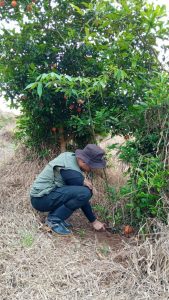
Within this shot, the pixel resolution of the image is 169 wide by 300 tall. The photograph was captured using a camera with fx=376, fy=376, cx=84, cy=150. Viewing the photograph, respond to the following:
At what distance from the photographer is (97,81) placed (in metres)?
3.65

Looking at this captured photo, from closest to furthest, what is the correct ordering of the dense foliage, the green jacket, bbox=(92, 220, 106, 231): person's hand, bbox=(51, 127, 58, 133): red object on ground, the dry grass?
the dry grass, the dense foliage, the green jacket, bbox=(92, 220, 106, 231): person's hand, bbox=(51, 127, 58, 133): red object on ground

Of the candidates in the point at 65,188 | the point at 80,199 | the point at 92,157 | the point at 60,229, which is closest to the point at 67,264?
the point at 60,229

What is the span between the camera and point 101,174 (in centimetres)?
494

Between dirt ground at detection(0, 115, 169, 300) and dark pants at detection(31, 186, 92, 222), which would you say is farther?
dark pants at detection(31, 186, 92, 222)

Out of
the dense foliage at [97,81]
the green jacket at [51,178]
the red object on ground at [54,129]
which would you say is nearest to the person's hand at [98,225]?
the dense foliage at [97,81]

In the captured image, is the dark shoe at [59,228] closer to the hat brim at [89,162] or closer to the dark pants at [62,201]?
the dark pants at [62,201]

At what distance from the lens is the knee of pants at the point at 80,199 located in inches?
146

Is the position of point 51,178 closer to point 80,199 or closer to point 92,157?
point 80,199

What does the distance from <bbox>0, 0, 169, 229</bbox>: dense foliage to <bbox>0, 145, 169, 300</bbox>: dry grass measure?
0.49 metres

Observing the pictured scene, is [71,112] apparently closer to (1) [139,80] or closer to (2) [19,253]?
(1) [139,80]

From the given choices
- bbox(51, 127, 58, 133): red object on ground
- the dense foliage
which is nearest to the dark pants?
the dense foliage

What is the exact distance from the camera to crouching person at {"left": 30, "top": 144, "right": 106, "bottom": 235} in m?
3.73

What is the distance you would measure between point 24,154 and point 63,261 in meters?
2.34

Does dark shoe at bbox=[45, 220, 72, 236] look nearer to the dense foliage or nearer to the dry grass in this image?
the dry grass
